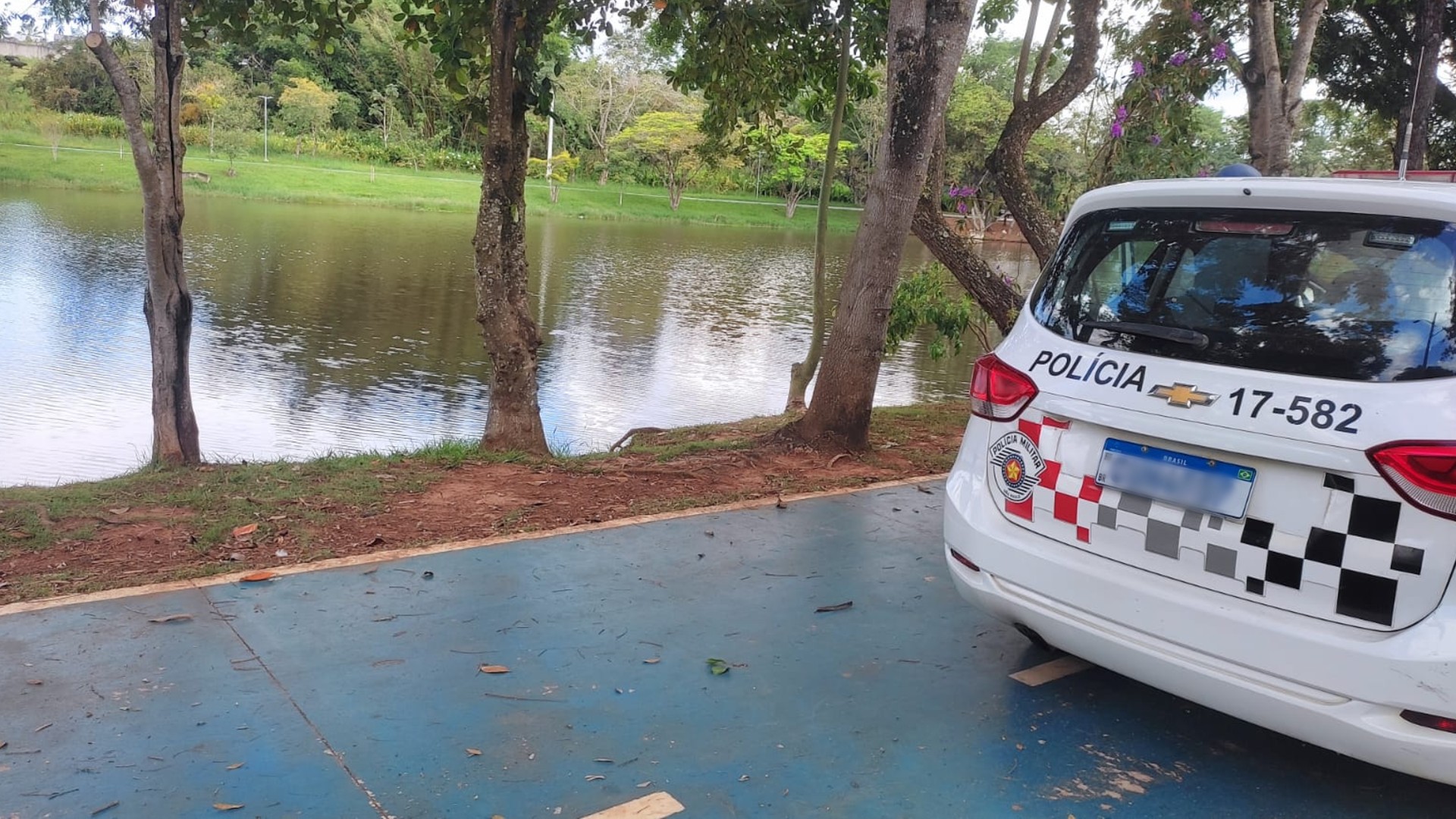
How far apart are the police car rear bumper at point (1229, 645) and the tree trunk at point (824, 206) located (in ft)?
21.6

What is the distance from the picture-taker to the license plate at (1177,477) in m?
2.89

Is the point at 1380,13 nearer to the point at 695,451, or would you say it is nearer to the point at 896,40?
the point at 896,40

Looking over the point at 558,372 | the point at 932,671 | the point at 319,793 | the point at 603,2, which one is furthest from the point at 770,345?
the point at 319,793

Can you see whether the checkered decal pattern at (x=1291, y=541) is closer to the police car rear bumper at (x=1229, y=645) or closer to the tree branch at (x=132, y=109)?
the police car rear bumper at (x=1229, y=645)

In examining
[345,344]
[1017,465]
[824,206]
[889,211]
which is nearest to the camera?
[1017,465]

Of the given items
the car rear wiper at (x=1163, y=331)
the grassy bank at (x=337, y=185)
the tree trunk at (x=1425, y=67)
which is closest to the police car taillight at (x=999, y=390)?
the car rear wiper at (x=1163, y=331)

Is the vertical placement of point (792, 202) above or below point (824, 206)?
above

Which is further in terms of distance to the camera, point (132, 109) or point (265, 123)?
point (265, 123)

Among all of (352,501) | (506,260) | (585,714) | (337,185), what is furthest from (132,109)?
(337,185)

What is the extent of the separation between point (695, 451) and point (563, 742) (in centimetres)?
425

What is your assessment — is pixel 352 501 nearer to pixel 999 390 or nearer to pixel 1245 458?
pixel 999 390

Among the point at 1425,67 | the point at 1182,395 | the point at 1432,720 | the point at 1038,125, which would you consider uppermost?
the point at 1425,67

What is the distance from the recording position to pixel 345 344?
14.7 m

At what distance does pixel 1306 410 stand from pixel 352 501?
4.50 metres
